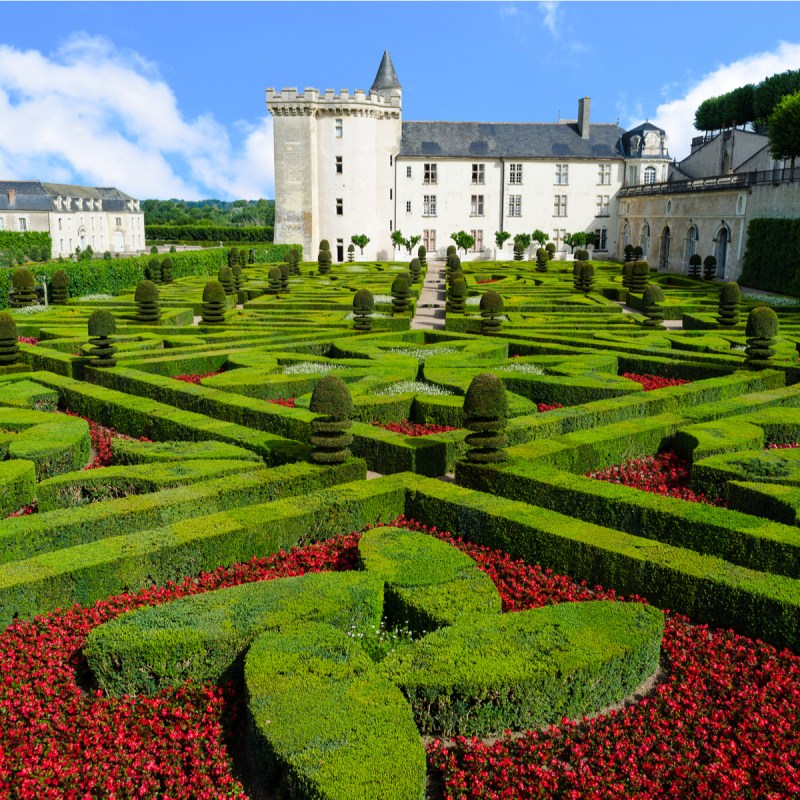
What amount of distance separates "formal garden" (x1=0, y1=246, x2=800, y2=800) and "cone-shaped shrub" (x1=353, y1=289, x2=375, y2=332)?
19.7 ft

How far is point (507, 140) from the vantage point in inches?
2350

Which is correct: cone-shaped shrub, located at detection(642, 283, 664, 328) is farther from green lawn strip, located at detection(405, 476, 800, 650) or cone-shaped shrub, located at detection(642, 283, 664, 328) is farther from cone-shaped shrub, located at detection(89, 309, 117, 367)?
green lawn strip, located at detection(405, 476, 800, 650)

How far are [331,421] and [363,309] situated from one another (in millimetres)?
11051

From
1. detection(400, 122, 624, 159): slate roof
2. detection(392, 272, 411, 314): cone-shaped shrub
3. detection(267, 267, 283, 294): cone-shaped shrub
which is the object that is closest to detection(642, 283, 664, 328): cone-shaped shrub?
detection(392, 272, 411, 314): cone-shaped shrub

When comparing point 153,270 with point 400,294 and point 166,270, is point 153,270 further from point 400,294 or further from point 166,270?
point 400,294

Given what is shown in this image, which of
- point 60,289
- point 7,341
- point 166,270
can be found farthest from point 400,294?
point 166,270

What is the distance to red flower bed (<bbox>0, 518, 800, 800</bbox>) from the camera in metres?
5.09

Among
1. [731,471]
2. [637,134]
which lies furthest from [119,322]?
[637,134]

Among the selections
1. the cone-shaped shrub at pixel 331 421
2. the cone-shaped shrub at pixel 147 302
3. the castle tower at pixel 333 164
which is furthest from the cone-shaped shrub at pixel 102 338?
the castle tower at pixel 333 164

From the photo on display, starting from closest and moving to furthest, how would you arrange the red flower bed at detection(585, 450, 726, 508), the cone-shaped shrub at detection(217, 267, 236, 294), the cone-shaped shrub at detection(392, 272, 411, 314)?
the red flower bed at detection(585, 450, 726, 508) < the cone-shaped shrub at detection(392, 272, 411, 314) < the cone-shaped shrub at detection(217, 267, 236, 294)

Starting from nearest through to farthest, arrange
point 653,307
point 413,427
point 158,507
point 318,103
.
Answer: point 158,507 → point 413,427 → point 653,307 → point 318,103

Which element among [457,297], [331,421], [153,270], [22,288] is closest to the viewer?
[331,421]

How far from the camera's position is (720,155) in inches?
2253

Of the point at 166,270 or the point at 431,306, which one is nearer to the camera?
the point at 431,306
